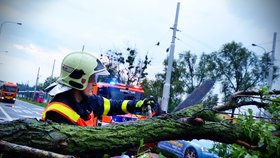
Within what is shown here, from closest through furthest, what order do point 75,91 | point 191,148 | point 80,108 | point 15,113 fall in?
point 80,108, point 75,91, point 191,148, point 15,113

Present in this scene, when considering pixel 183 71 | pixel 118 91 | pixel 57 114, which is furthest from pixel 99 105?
pixel 183 71

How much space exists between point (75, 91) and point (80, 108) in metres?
0.22

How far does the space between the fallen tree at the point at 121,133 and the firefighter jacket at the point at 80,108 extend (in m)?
0.58

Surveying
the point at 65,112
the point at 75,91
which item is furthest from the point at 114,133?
the point at 75,91

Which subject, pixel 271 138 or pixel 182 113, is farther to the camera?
pixel 182 113

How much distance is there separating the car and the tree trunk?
603 cm

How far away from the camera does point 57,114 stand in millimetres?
2561

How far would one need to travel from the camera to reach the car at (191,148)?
863 centimetres

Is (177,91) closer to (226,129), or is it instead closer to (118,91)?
(118,91)

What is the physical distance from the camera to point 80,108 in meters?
2.82

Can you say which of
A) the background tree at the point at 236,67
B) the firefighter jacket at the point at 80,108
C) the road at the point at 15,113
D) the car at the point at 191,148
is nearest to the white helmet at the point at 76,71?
the firefighter jacket at the point at 80,108

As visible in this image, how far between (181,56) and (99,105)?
131 ft

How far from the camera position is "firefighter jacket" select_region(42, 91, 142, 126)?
2.56 m

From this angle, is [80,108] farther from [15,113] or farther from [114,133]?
[15,113]
